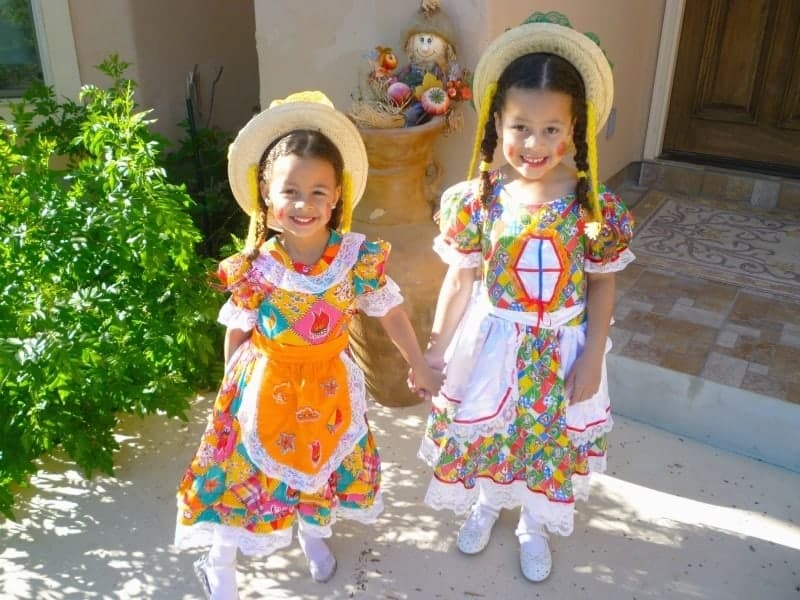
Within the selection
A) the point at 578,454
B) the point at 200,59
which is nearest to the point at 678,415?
the point at 578,454

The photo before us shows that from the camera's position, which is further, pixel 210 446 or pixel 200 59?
pixel 200 59

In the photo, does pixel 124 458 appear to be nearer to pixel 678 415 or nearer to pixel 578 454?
pixel 578 454

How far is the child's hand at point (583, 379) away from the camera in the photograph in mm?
1843

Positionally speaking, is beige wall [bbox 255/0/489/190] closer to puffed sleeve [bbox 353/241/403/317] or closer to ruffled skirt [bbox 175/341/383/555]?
puffed sleeve [bbox 353/241/403/317]

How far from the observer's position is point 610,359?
2.76 meters

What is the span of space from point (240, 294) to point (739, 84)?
3550 mm

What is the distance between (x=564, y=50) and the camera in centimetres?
168

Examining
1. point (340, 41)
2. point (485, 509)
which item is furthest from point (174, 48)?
point (485, 509)

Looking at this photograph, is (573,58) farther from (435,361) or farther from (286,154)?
(435,361)

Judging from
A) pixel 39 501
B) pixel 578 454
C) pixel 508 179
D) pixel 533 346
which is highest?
pixel 508 179

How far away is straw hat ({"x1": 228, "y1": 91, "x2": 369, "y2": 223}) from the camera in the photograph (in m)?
1.69

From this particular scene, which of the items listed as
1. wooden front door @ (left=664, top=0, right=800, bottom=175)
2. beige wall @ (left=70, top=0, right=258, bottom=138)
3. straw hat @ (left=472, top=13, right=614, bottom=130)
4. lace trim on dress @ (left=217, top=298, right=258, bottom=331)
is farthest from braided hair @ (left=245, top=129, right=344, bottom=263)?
wooden front door @ (left=664, top=0, right=800, bottom=175)

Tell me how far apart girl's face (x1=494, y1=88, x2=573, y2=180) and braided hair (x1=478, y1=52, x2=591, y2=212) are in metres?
0.02

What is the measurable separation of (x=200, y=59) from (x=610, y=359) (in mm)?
3070
